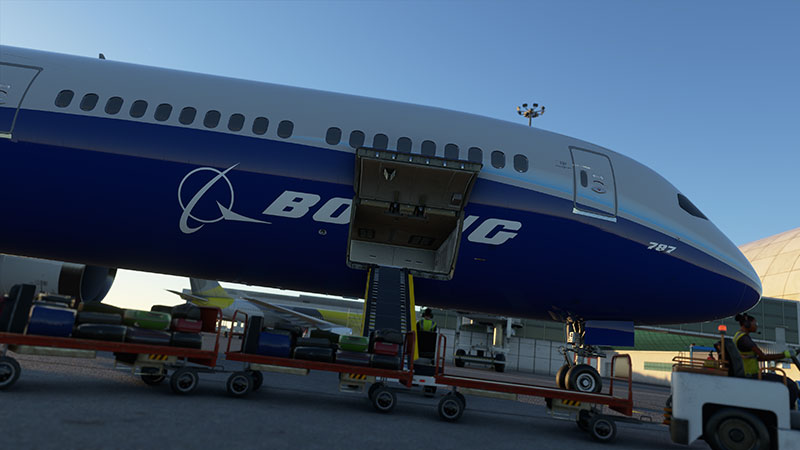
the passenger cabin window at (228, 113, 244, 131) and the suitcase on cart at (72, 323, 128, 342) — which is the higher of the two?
the passenger cabin window at (228, 113, 244, 131)

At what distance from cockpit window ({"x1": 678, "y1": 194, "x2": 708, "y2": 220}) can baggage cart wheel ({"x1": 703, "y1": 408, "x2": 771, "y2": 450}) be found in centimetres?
533

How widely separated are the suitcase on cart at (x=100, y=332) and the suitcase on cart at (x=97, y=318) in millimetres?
59

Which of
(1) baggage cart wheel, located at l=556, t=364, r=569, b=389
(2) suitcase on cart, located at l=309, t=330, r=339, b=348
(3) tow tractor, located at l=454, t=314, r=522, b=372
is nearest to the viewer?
(2) suitcase on cart, located at l=309, t=330, r=339, b=348

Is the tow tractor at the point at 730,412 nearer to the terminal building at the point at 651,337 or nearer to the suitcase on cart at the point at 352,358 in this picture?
the suitcase on cart at the point at 352,358

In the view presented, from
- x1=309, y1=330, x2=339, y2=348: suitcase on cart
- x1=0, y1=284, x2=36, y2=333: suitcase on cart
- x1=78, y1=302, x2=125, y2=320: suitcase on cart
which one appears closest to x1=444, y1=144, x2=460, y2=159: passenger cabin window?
x1=309, y1=330, x2=339, y2=348: suitcase on cart

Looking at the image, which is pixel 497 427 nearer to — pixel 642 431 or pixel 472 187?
pixel 642 431

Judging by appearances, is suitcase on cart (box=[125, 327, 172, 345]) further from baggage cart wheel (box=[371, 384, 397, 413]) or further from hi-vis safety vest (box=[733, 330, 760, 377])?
hi-vis safety vest (box=[733, 330, 760, 377])

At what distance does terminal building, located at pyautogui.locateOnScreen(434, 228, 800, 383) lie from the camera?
136 feet

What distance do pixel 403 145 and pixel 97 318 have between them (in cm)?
609

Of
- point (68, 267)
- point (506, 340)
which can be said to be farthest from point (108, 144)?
point (506, 340)

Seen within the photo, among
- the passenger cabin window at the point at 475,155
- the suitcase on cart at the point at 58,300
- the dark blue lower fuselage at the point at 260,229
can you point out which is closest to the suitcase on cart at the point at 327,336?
the dark blue lower fuselage at the point at 260,229

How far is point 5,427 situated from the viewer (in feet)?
14.6

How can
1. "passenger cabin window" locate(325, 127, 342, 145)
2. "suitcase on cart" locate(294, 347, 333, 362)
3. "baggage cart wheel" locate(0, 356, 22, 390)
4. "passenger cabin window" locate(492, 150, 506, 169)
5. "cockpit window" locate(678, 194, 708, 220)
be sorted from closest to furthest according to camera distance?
1. "baggage cart wheel" locate(0, 356, 22, 390)
2. "suitcase on cart" locate(294, 347, 333, 362)
3. "passenger cabin window" locate(325, 127, 342, 145)
4. "passenger cabin window" locate(492, 150, 506, 169)
5. "cockpit window" locate(678, 194, 708, 220)

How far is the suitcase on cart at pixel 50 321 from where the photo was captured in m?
6.80
